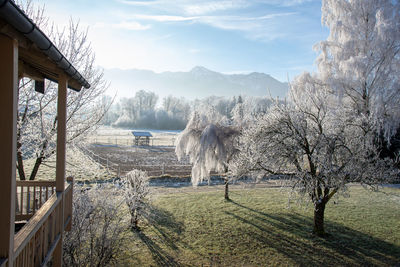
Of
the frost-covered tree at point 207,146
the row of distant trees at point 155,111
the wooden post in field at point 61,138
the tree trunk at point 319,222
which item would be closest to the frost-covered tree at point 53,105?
the wooden post in field at point 61,138

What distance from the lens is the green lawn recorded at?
7043 millimetres

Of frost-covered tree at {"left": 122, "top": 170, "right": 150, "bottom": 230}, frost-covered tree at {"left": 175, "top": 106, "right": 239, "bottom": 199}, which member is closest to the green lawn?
frost-covered tree at {"left": 122, "top": 170, "right": 150, "bottom": 230}

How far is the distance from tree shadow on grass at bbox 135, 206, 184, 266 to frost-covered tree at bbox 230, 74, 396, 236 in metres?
3.05

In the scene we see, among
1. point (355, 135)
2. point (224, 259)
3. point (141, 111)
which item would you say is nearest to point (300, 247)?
point (224, 259)

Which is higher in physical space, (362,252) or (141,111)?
(141,111)

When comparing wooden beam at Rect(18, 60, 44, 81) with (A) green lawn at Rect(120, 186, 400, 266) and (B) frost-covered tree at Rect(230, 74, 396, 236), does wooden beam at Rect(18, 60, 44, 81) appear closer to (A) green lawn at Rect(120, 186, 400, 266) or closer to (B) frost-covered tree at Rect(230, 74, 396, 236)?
(A) green lawn at Rect(120, 186, 400, 266)

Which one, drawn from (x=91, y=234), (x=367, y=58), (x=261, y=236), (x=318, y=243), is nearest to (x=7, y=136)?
(x=91, y=234)

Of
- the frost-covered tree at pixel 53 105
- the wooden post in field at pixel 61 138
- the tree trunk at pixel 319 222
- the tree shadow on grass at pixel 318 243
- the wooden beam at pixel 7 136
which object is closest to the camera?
the wooden beam at pixel 7 136

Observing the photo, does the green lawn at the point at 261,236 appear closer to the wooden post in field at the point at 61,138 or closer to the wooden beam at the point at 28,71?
the wooden post in field at the point at 61,138

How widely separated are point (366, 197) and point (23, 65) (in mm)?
15504

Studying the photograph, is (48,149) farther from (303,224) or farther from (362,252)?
(362,252)

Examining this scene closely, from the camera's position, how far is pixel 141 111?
77000mm

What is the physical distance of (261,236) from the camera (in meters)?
8.59

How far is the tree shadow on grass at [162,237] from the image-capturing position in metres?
7.24
